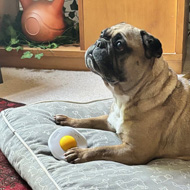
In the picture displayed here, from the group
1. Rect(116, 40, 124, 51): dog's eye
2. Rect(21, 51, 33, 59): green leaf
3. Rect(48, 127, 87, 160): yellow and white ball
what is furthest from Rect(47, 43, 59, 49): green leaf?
Rect(116, 40, 124, 51): dog's eye

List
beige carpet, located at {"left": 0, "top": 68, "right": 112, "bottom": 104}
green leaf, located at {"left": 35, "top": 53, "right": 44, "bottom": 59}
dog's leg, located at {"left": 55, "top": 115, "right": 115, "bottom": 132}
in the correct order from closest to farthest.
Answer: dog's leg, located at {"left": 55, "top": 115, "right": 115, "bottom": 132}
beige carpet, located at {"left": 0, "top": 68, "right": 112, "bottom": 104}
green leaf, located at {"left": 35, "top": 53, "right": 44, "bottom": 59}

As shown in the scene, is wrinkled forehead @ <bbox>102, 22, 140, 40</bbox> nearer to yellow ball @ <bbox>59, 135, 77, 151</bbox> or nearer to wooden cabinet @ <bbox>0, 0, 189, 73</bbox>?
yellow ball @ <bbox>59, 135, 77, 151</bbox>

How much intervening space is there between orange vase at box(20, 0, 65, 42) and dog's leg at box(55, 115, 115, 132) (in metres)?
1.15

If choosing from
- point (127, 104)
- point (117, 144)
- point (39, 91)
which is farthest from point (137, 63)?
point (39, 91)

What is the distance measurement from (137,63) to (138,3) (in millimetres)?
1124

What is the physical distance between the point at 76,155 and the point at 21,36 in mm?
1554

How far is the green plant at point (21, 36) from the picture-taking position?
2.48 meters

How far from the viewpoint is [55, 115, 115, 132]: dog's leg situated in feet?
4.71

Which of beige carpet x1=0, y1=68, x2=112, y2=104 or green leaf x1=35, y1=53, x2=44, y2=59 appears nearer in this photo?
beige carpet x1=0, y1=68, x2=112, y2=104

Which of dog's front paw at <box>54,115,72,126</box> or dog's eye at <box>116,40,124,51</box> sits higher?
dog's eye at <box>116,40,124,51</box>

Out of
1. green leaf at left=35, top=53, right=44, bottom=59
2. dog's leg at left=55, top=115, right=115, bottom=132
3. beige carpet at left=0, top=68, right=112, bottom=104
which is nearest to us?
dog's leg at left=55, top=115, right=115, bottom=132

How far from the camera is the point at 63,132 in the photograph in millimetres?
1293

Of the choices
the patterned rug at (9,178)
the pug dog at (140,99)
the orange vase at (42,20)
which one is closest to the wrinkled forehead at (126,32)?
the pug dog at (140,99)

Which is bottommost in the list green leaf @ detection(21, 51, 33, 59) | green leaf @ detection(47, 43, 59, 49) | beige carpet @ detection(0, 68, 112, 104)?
beige carpet @ detection(0, 68, 112, 104)
